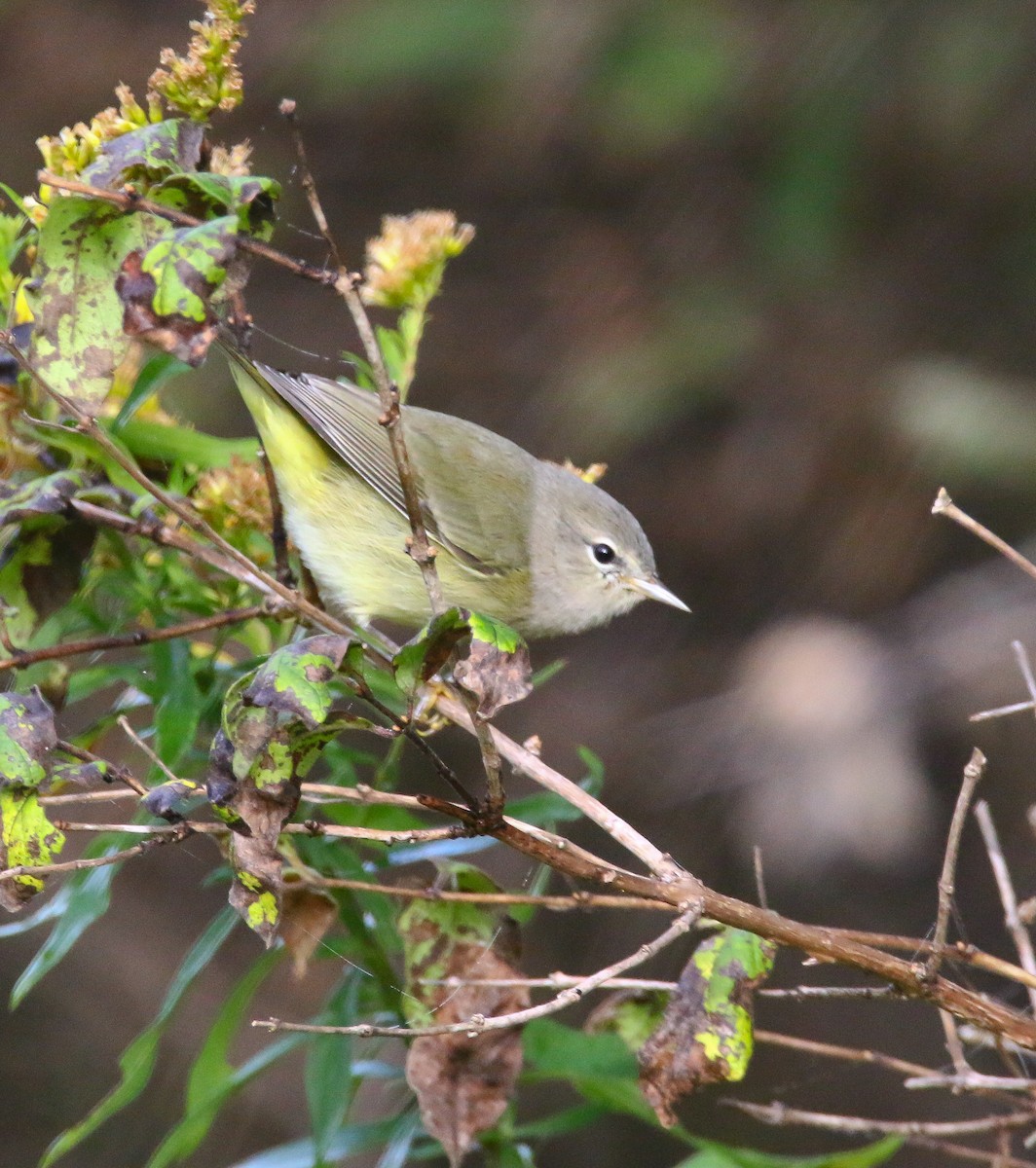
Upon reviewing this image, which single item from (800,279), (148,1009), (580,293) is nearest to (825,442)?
(800,279)

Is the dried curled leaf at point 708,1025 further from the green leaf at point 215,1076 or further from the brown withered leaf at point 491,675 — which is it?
the green leaf at point 215,1076

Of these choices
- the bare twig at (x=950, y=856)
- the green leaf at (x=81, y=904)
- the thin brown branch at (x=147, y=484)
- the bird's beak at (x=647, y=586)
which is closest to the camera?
the bare twig at (x=950, y=856)

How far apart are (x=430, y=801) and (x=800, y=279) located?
3894 mm

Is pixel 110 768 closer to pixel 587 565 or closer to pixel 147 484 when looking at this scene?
pixel 147 484

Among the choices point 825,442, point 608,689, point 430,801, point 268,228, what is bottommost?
point 608,689

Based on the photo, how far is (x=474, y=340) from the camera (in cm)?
515

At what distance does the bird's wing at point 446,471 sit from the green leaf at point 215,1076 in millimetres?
1050

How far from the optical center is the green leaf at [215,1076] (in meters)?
2.03

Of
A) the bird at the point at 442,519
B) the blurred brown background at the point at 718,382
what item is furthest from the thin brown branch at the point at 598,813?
the blurred brown background at the point at 718,382

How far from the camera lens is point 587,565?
9.84 ft

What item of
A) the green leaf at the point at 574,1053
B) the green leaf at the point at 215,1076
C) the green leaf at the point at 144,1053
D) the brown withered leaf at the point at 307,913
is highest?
the brown withered leaf at the point at 307,913

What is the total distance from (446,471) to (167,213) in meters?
1.60

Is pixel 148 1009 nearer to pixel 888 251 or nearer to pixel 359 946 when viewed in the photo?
pixel 359 946

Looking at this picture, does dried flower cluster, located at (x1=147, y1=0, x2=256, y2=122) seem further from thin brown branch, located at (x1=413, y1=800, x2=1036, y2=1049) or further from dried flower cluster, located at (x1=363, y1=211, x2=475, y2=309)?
thin brown branch, located at (x1=413, y1=800, x2=1036, y2=1049)
